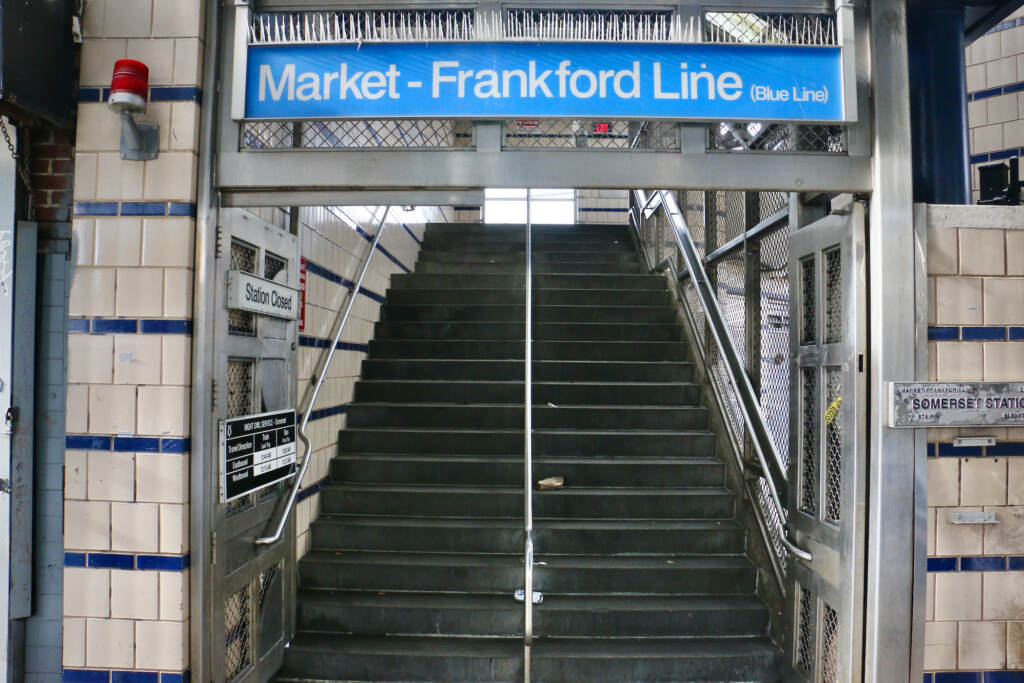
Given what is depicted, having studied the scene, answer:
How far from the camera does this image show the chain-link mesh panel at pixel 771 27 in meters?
2.43

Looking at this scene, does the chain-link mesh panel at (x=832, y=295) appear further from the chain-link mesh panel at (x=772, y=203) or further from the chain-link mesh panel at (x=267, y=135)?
the chain-link mesh panel at (x=267, y=135)

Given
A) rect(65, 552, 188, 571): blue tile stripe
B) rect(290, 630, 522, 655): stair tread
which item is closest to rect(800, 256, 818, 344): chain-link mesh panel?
rect(290, 630, 522, 655): stair tread

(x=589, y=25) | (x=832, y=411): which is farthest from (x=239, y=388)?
(x=832, y=411)

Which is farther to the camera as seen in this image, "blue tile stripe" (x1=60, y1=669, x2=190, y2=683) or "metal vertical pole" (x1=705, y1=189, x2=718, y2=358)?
"metal vertical pole" (x1=705, y1=189, x2=718, y2=358)

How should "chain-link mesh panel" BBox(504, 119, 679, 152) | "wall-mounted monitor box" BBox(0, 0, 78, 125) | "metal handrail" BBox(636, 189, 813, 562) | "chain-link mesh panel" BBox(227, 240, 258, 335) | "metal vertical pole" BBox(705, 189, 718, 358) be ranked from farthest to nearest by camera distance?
"metal vertical pole" BBox(705, 189, 718, 358) → "metal handrail" BBox(636, 189, 813, 562) → "chain-link mesh panel" BBox(227, 240, 258, 335) → "chain-link mesh panel" BBox(504, 119, 679, 152) → "wall-mounted monitor box" BBox(0, 0, 78, 125)

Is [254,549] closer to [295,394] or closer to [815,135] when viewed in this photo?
[295,394]

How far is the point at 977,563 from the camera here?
236 cm

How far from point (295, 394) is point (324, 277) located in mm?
862

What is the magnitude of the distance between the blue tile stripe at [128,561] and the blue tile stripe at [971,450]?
2919mm

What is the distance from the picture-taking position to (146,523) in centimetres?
232

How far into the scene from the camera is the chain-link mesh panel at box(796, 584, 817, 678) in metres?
2.69

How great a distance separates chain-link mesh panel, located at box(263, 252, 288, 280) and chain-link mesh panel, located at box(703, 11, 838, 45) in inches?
82.2

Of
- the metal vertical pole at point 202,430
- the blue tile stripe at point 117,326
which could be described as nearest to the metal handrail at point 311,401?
the metal vertical pole at point 202,430

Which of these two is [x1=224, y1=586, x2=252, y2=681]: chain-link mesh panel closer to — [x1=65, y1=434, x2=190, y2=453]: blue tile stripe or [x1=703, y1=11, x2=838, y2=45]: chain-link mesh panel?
[x1=65, y1=434, x2=190, y2=453]: blue tile stripe
